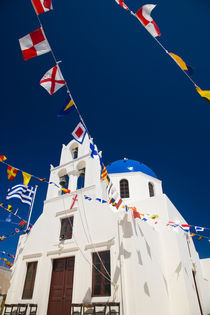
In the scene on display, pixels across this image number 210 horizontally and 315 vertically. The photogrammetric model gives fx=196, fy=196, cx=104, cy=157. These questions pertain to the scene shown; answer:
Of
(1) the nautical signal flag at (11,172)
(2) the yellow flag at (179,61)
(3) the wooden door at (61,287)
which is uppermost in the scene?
(1) the nautical signal flag at (11,172)

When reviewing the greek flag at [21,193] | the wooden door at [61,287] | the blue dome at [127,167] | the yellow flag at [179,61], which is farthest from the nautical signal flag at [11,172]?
the blue dome at [127,167]

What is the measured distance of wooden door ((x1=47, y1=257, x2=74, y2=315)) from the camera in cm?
848

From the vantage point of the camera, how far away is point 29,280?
9867mm

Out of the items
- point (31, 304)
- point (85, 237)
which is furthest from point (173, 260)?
point (31, 304)

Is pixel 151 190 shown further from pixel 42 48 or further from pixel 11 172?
pixel 42 48

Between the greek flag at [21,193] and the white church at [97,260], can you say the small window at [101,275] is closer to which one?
the white church at [97,260]

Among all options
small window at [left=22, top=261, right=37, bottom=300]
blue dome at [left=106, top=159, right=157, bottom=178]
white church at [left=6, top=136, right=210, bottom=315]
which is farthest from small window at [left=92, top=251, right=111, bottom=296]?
blue dome at [left=106, top=159, right=157, bottom=178]

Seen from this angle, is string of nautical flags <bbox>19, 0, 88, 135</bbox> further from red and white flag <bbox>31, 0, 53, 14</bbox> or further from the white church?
the white church

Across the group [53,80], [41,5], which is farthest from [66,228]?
[41,5]

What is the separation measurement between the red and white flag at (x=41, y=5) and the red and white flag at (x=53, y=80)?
54.3 inches

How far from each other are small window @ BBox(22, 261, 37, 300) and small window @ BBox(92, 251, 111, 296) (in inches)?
137

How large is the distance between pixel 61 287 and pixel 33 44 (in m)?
9.72

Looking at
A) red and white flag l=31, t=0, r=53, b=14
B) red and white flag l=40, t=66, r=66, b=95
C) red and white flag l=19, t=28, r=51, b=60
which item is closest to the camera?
red and white flag l=31, t=0, r=53, b=14

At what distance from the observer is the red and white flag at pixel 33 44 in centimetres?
498
